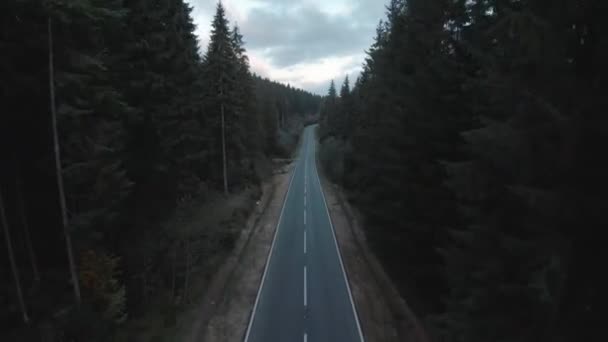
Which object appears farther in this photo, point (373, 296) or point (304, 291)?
point (304, 291)

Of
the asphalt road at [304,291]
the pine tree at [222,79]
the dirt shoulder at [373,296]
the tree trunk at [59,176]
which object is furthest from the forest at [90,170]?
the pine tree at [222,79]

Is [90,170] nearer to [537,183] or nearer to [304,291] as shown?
[304,291]

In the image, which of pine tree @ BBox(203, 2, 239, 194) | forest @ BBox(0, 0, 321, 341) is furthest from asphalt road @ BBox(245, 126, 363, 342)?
pine tree @ BBox(203, 2, 239, 194)

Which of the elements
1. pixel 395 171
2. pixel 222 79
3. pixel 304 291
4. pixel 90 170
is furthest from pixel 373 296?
pixel 222 79

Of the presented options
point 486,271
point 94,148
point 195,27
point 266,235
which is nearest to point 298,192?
point 266,235

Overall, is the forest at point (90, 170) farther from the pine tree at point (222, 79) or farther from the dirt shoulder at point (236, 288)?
the pine tree at point (222, 79)

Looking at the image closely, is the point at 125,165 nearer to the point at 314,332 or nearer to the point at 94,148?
the point at 94,148

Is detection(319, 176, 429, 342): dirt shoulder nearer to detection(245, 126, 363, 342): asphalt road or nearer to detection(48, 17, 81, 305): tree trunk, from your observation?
detection(245, 126, 363, 342): asphalt road
